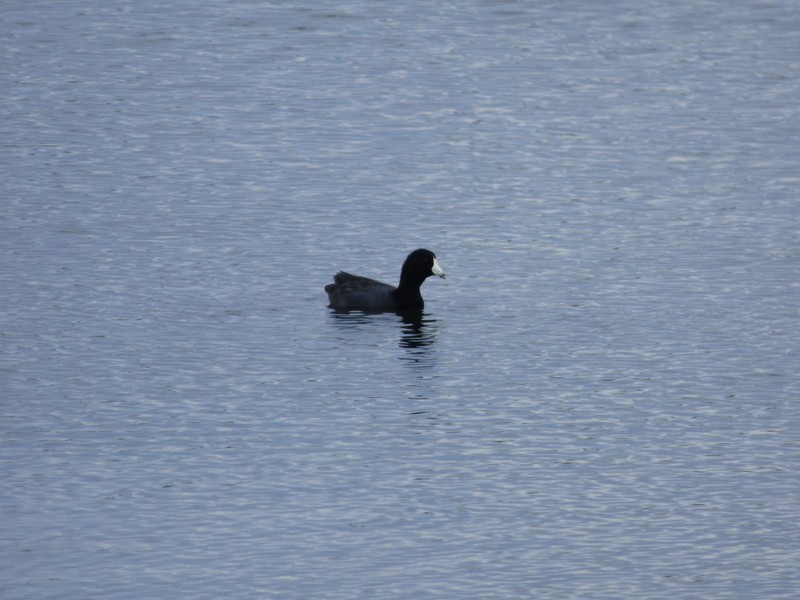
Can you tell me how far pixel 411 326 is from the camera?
25109 millimetres

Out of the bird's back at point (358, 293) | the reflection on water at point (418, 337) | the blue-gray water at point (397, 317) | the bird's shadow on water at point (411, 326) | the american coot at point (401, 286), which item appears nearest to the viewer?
the blue-gray water at point (397, 317)

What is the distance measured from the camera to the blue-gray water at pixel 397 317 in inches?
648

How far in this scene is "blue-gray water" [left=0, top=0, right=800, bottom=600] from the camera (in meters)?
A: 16.5

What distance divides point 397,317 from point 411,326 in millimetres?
752

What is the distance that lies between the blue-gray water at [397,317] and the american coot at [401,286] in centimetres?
59

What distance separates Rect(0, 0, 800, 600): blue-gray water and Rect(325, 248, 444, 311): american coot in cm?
59

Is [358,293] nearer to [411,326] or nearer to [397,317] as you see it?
[397,317]

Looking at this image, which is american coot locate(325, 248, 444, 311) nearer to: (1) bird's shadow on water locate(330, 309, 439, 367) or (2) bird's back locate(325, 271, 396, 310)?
(2) bird's back locate(325, 271, 396, 310)

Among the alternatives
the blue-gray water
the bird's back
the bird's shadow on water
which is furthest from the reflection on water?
the bird's back

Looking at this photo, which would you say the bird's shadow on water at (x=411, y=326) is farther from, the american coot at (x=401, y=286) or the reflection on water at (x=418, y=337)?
the american coot at (x=401, y=286)

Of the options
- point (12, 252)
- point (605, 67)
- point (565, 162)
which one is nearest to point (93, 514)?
point (12, 252)

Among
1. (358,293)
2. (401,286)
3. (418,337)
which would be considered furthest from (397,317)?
(418,337)

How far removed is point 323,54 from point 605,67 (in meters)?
6.65

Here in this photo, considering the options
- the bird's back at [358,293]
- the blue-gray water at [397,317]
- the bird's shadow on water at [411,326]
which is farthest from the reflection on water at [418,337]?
the bird's back at [358,293]
